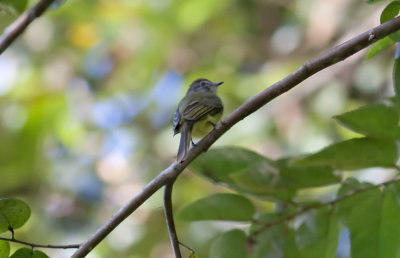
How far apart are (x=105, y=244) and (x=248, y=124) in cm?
117

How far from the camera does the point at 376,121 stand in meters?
1.48

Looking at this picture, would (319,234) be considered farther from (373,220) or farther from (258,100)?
(258,100)

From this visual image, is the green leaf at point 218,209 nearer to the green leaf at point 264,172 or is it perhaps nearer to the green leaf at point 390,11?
the green leaf at point 264,172

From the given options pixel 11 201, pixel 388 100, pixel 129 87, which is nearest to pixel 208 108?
pixel 388 100

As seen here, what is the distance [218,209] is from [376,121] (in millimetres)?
484

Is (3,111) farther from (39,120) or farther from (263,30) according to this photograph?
(263,30)

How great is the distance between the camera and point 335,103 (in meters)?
3.91

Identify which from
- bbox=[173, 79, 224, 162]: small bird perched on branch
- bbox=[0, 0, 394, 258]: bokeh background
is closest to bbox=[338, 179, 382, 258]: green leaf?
bbox=[173, 79, 224, 162]: small bird perched on branch

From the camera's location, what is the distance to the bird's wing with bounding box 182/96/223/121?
2289 millimetres

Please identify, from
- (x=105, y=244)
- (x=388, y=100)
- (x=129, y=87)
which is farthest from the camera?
(x=129, y=87)

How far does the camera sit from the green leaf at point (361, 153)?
1529 millimetres

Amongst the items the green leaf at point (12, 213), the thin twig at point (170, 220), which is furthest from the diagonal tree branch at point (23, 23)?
the thin twig at point (170, 220)

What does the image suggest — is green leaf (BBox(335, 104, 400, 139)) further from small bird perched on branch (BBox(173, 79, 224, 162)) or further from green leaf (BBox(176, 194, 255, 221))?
small bird perched on branch (BBox(173, 79, 224, 162))

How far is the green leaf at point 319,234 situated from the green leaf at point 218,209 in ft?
0.52
